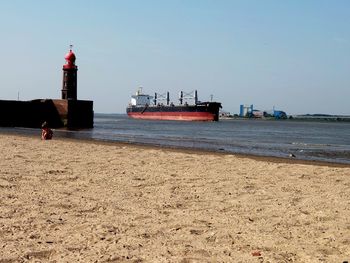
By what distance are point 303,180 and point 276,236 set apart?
14.3ft

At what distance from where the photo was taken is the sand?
4.17 m

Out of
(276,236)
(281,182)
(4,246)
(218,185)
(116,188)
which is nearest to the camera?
(4,246)

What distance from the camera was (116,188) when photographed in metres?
7.29

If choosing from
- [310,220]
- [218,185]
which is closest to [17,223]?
[310,220]

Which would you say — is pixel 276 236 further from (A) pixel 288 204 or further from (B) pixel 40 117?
(B) pixel 40 117

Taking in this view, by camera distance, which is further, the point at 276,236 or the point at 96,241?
the point at 276,236

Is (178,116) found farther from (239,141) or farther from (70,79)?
(239,141)

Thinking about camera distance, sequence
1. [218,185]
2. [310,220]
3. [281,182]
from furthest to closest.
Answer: [281,182] < [218,185] < [310,220]

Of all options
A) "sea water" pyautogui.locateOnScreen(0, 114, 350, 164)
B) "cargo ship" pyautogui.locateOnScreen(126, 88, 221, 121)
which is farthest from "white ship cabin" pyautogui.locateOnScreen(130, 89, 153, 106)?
"sea water" pyautogui.locateOnScreen(0, 114, 350, 164)

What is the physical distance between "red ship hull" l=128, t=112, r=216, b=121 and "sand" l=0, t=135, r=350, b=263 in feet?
230

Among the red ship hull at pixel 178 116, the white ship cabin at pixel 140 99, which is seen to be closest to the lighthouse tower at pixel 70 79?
the red ship hull at pixel 178 116

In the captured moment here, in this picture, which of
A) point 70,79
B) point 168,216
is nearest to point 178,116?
point 70,79

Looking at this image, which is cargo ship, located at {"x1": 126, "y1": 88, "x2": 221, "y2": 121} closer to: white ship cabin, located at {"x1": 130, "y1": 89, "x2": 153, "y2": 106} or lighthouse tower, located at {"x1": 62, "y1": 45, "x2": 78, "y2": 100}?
white ship cabin, located at {"x1": 130, "y1": 89, "x2": 153, "y2": 106}

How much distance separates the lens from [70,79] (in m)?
33.3
